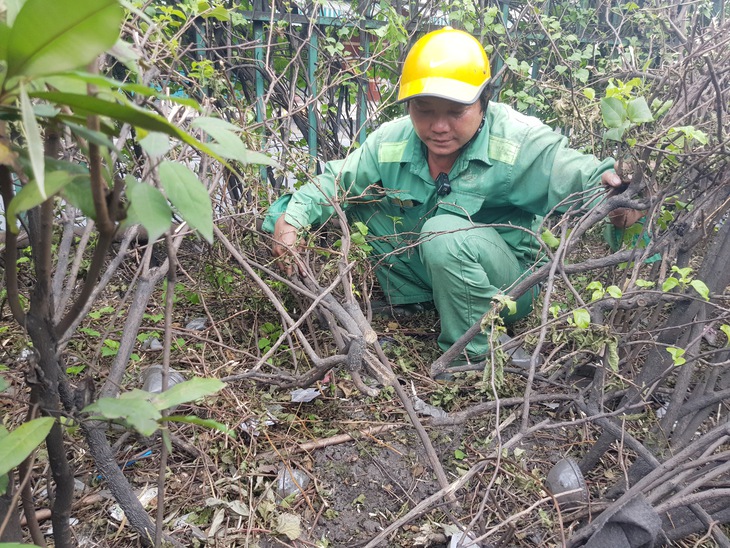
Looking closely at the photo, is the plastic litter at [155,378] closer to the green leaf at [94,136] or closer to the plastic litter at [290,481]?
the plastic litter at [290,481]

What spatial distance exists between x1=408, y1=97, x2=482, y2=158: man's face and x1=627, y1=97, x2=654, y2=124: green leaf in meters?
0.92

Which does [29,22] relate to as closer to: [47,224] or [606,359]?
[47,224]

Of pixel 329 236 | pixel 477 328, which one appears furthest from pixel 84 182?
pixel 329 236

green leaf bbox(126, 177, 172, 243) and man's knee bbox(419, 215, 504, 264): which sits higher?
green leaf bbox(126, 177, 172, 243)

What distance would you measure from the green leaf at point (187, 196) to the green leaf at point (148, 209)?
15 millimetres

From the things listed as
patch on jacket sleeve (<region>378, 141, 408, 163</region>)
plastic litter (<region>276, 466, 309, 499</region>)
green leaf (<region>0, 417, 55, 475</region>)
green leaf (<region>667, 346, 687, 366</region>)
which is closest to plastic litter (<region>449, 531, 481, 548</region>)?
plastic litter (<region>276, 466, 309, 499</region>)

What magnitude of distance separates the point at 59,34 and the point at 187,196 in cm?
21

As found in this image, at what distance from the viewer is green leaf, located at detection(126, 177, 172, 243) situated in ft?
2.07

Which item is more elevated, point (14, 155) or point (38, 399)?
point (14, 155)

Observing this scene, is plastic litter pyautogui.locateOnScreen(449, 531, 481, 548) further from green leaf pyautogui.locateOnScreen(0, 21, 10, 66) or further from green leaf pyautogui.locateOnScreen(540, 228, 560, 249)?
green leaf pyautogui.locateOnScreen(0, 21, 10, 66)

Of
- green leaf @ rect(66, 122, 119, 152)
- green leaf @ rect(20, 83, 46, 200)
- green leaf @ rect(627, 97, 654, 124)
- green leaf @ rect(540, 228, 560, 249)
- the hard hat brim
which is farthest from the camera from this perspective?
the hard hat brim

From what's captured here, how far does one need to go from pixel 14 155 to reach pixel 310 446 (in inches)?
62.7

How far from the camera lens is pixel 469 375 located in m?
2.41

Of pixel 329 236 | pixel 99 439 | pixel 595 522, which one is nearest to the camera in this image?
pixel 99 439
